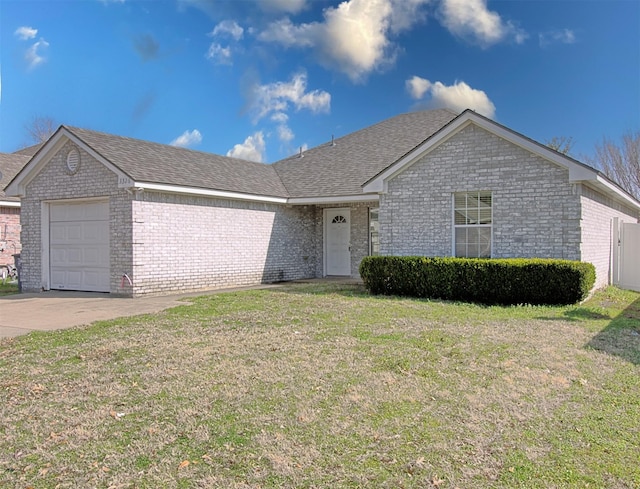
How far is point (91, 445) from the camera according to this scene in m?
3.77

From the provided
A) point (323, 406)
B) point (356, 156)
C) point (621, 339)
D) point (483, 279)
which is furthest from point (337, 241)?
point (323, 406)

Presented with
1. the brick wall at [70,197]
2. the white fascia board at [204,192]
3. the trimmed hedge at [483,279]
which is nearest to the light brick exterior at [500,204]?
the trimmed hedge at [483,279]

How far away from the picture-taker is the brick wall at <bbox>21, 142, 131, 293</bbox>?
41.6ft

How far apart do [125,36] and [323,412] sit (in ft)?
51.5

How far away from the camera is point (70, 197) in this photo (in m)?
13.7

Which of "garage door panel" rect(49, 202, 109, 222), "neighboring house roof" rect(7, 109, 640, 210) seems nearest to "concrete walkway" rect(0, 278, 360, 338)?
"garage door panel" rect(49, 202, 109, 222)

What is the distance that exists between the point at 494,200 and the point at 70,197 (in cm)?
1179

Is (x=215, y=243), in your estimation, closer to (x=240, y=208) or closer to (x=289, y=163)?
(x=240, y=208)

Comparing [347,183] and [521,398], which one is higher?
[347,183]

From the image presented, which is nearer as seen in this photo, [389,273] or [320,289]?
[389,273]

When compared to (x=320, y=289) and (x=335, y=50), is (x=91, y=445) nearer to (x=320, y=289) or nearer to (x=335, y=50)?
(x=320, y=289)

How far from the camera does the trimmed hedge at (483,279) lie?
10.6 metres

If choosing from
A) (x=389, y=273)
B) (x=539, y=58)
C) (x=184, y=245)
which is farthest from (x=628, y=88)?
(x=184, y=245)

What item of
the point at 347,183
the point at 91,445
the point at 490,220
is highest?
the point at 347,183
